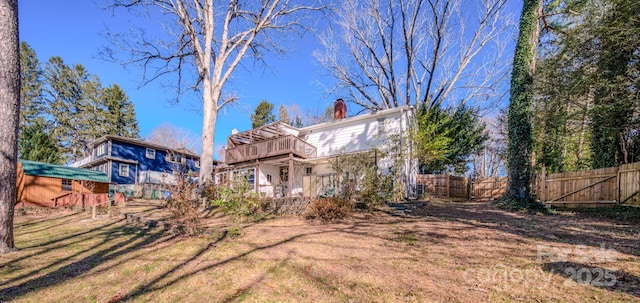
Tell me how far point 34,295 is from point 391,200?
946cm

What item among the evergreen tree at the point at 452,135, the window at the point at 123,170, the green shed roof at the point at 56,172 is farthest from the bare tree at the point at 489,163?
the window at the point at 123,170

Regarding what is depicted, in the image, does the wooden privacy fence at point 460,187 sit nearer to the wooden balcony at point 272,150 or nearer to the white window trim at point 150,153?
the wooden balcony at point 272,150

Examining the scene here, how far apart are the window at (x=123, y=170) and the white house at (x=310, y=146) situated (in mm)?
13653

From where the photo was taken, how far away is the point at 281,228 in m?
7.26

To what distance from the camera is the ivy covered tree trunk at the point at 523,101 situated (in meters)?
10.6

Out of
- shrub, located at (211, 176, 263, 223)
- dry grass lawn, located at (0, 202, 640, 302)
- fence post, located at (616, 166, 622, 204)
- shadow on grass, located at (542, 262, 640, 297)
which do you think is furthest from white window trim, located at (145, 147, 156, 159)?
fence post, located at (616, 166, 622, 204)

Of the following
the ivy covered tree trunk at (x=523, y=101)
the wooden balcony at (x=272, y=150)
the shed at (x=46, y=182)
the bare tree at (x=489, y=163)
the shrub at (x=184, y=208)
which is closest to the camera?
the shrub at (x=184, y=208)

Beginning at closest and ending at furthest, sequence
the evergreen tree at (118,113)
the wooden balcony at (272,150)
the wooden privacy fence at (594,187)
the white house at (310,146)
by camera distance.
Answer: the wooden privacy fence at (594,187) < the white house at (310,146) < the wooden balcony at (272,150) < the evergreen tree at (118,113)

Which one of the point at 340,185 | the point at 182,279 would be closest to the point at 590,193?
the point at 340,185

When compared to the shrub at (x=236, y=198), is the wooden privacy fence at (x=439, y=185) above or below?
below

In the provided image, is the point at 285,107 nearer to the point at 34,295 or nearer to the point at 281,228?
the point at 281,228

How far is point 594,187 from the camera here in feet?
34.6

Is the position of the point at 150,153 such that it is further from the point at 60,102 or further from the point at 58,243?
the point at 58,243

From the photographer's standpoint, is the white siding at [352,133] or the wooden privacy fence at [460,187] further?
the wooden privacy fence at [460,187]
